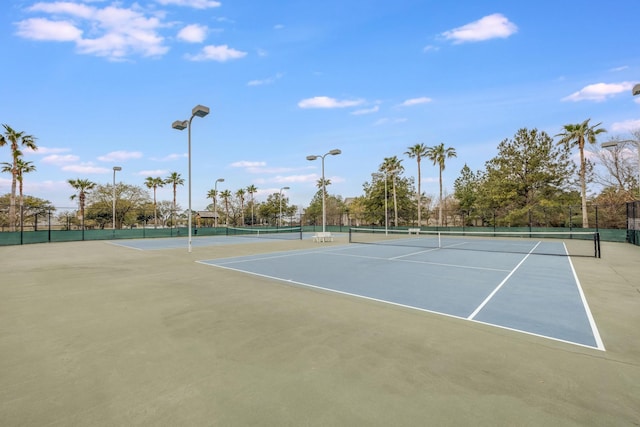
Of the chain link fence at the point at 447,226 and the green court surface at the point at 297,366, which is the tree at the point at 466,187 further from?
the green court surface at the point at 297,366

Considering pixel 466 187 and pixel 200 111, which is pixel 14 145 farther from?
pixel 466 187

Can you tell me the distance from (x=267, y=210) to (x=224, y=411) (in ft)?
201

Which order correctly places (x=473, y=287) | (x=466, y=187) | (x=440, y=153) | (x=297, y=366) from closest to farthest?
1. (x=297, y=366)
2. (x=473, y=287)
3. (x=440, y=153)
4. (x=466, y=187)

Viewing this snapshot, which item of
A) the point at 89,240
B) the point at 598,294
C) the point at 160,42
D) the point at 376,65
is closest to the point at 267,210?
the point at 89,240

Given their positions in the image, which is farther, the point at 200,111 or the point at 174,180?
the point at 174,180

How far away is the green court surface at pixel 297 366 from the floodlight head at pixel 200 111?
32.6ft

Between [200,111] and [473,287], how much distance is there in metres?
13.0

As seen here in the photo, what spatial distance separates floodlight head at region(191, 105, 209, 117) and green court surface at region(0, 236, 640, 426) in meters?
9.95

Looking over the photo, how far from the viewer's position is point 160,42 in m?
12.5

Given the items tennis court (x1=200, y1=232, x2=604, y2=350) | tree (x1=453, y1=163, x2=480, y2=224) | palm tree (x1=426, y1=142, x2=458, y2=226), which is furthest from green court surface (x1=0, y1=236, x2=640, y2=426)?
tree (x1=453, y1=163, x2=480, y2=224)

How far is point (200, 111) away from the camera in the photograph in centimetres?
1321

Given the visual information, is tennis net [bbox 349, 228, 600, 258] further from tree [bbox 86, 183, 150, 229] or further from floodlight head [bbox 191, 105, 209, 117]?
tree [bbox 86, 183, 150, 229]

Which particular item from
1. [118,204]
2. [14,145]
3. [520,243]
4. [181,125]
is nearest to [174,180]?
[118,204]

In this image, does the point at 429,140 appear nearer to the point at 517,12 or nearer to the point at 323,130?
the point at 323,130
